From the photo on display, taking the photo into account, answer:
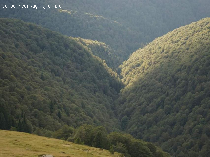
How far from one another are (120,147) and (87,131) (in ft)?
49.4

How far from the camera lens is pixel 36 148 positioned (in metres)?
85.8

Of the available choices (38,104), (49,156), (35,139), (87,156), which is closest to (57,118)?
(38,104)

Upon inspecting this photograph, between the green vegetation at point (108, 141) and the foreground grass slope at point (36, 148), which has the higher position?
the foreground grass slope at point (36, 148)

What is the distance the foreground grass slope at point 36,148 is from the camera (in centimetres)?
7888

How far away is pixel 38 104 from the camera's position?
7470 inches

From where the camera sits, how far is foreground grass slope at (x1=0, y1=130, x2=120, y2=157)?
7888 cm

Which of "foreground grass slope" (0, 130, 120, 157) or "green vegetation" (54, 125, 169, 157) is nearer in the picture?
"foreground grass slope" (0, 130, 120, 157)

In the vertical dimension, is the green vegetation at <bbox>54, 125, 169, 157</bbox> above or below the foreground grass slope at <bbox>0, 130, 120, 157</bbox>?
below

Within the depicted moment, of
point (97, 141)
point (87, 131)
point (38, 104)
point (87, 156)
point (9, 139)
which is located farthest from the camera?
point (38, 104)

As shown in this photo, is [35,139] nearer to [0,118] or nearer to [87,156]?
[87,156]

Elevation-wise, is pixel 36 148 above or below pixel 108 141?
above

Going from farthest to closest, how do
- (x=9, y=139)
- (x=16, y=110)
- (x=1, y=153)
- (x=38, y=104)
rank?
(x=38, y=104) < (x=16, y=110) < (x=9, y=139) < (x=1, y=153)

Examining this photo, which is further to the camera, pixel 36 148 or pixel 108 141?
pixel 108 141

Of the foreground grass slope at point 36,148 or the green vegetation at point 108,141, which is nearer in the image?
the foreground grass slope at point 36,148
